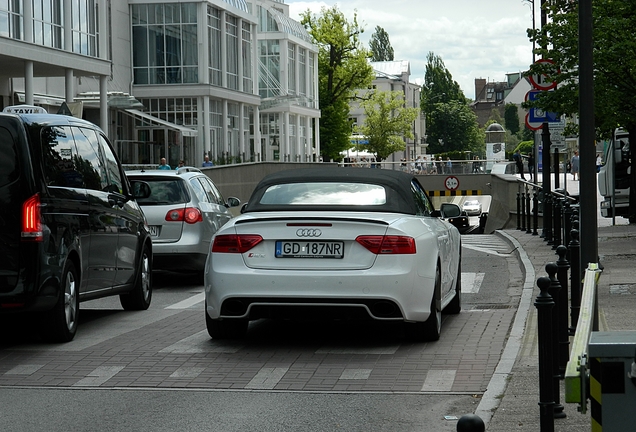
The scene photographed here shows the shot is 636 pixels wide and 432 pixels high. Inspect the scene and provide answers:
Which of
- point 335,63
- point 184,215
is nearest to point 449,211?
point 184,215

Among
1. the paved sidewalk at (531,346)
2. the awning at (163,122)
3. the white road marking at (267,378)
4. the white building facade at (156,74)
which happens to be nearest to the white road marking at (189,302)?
the paved sidewalk at (531,346)

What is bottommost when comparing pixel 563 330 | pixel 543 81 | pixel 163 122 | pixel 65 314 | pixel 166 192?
pixel 65 314

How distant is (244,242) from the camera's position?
9.28 meters

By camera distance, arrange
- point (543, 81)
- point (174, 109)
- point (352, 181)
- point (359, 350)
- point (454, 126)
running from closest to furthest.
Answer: point (359, 350) → point (352, 181) → point (543, 81) → point (174, 109) → point (454, 126)

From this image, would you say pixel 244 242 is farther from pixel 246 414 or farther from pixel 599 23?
pixel 599 23

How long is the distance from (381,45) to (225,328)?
158726 mm

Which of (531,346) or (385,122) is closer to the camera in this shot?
(531,346)

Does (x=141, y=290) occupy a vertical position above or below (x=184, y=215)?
below

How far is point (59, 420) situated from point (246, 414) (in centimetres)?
109

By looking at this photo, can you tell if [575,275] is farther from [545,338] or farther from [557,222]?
[557,222]

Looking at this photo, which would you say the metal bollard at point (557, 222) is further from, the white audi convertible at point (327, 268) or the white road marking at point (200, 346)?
the white road marking at point (200, 346)

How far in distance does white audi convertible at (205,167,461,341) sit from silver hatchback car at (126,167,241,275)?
5.55 meters

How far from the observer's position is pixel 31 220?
9.16 metres

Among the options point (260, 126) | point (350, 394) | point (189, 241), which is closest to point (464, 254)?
point (189, 241)
